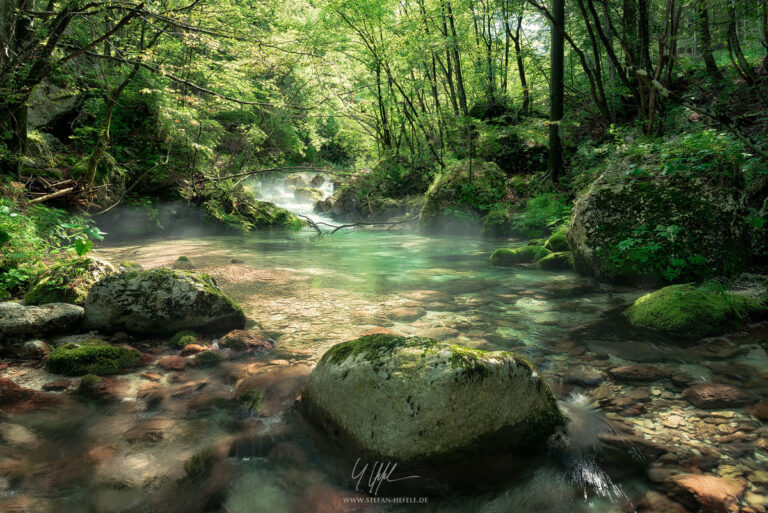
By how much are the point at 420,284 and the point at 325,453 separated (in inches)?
188

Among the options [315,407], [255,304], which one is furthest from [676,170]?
[255,304]

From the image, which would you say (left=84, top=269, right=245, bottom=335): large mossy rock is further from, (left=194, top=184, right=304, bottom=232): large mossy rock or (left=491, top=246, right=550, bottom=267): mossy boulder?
(left=194, top=184, right=304, bottom=232): large mossy rock

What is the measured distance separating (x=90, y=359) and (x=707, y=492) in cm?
494

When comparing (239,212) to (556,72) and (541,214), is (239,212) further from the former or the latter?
(556,72)

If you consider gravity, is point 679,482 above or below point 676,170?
below

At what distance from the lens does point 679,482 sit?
2.22 metres

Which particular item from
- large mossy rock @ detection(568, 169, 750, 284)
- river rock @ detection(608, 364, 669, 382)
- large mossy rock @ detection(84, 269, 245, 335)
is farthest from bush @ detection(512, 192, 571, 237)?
large mossy rock @ detection(84, 269, 245, 335)

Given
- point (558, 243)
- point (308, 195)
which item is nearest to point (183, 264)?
point (558, 243)

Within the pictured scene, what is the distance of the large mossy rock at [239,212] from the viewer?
14125mm

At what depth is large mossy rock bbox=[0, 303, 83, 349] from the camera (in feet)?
13.2

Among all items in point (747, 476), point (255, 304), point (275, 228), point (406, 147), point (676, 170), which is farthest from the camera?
point (406, 147)

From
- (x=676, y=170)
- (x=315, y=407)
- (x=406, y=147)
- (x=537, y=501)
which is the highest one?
(x=406, y=147)

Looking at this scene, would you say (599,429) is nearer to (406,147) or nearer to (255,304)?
(255,304)

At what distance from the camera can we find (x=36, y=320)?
4258mm
